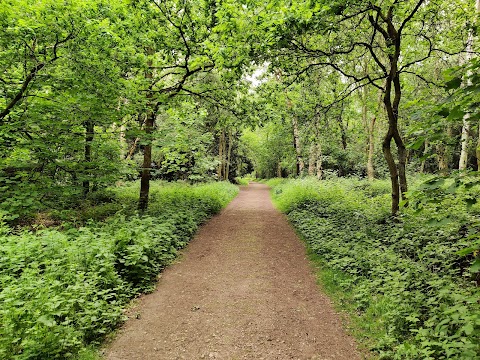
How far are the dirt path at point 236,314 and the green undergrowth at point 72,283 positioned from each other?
1.37ft

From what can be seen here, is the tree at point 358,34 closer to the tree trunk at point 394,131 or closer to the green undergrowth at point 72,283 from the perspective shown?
the tree trunk at point 394,131

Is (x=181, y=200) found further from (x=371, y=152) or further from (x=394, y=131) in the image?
(x=371, y=152)

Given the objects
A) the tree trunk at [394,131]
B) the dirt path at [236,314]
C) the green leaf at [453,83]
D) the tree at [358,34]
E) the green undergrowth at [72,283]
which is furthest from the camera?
the tree trunk at [394,131]

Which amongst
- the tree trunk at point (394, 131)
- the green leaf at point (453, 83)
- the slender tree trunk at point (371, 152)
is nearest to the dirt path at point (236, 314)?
the tree trunk at point (394, 131)

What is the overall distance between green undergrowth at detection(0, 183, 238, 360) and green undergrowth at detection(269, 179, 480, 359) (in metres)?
4.00

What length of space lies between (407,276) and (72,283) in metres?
5.73

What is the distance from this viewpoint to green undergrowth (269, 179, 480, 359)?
3.27 meters

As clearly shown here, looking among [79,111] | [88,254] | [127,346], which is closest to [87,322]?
[127,346]

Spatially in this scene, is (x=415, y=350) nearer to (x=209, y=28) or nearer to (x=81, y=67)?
(x=81, y=67)

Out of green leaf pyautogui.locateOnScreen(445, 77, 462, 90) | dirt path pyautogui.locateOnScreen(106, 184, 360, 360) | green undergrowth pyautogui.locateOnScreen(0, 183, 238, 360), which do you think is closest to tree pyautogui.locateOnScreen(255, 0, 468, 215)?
green leaf pyautogui.locateOnScreen(445, 77, 462, 90)

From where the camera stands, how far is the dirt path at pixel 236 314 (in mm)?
4027

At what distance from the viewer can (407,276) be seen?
4797 mm

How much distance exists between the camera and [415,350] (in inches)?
130

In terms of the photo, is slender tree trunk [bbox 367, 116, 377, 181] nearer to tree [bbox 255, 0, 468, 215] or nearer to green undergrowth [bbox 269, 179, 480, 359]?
tree [bbox 255, 0, 468, 215]
